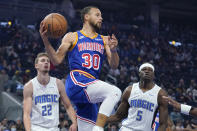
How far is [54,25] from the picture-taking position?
4852mm

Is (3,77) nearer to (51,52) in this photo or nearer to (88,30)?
(88,30)

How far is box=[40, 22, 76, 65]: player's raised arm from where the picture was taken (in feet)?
14.5

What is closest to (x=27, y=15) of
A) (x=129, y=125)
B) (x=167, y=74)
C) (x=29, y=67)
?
(x=29, y=67)

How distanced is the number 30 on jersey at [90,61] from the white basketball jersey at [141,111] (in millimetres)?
1138

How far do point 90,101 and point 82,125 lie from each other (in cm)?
57

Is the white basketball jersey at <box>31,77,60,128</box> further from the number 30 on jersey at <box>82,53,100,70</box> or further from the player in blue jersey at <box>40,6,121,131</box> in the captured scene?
the number 30 on jersey at <box>82,53,100,70</box>

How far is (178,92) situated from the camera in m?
14.9

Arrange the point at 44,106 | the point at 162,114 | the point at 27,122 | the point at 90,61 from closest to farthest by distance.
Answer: the point at 27,122 → the point at 44,106 → the point at 90,61 → the point at 162,114

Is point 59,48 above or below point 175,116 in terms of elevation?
above

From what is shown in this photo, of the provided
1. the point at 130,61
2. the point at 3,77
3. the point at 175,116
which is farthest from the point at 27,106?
the point at 130,61

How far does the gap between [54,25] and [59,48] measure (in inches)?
16.5

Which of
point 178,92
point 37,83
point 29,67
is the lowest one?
point 178,92

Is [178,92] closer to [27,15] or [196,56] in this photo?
[196,56]

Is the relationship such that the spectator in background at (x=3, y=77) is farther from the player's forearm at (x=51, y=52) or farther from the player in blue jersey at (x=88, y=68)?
the player's forearm at (x=51, y=52)
